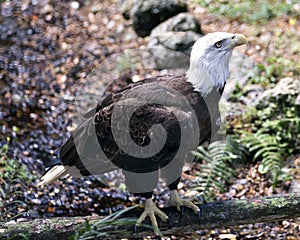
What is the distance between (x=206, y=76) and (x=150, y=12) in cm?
464

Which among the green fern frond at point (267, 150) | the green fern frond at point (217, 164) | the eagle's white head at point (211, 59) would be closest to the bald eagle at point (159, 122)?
the eagle's white head at point (211, 59)

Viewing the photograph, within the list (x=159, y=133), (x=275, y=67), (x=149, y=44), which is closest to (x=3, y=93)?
(x=149, y=44)

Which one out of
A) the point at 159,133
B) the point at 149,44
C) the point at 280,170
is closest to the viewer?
the point at 159,133

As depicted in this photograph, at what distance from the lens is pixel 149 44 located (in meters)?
7.95

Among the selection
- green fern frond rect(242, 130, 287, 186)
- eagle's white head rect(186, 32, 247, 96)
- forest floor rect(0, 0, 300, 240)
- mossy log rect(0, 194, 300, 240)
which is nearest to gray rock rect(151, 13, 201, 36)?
forest floor rect(0, 0, 300, 240)

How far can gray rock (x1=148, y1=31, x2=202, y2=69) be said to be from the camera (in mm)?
7555

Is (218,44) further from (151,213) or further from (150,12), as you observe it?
(150,12)

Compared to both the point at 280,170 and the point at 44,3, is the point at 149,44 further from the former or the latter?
the point at 280,170

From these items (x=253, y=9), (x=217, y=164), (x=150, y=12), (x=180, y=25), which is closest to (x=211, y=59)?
(x=217, y=164)

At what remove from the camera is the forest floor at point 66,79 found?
5.70 meters

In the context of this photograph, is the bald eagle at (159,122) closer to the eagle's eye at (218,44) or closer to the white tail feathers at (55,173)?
the eagle's eye at (218,44)

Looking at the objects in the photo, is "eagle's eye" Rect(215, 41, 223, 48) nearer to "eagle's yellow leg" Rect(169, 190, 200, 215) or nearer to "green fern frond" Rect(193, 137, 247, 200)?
"eagle's yellow leg" Rect(169, 190, 200, 215)

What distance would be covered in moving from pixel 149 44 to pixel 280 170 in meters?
2.71

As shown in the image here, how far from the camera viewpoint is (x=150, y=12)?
843cm
